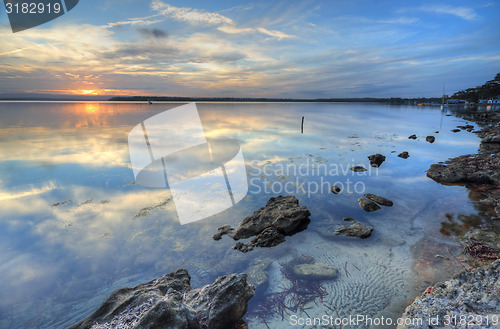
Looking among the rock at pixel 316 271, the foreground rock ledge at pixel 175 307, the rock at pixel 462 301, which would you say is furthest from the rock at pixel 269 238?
the rock at pixel 462 301

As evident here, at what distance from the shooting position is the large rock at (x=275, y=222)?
9.10 meters

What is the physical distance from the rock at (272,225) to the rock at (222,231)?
1.25ft

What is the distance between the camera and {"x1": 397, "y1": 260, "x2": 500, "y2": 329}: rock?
13.2 feet

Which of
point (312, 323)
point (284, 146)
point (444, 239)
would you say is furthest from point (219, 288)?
point (284, 146)

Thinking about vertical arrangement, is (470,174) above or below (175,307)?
below

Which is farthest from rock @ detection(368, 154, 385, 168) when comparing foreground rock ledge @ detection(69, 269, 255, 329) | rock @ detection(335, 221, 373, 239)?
foreground rock ledge @ detection(69, 269, 255, 329)

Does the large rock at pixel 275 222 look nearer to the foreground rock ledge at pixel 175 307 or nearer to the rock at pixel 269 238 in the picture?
the rock at pixel 269 238

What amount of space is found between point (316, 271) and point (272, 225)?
106 inches

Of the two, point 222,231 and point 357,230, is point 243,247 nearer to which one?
point 222,231

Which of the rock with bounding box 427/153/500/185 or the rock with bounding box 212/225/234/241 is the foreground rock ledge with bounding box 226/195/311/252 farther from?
the rock with bounding box 427/153/500/185

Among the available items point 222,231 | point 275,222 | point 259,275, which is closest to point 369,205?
point 275,222

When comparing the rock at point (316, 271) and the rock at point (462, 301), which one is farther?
the rock at point (316, 271)

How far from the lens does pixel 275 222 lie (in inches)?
368

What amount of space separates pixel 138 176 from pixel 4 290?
1005 centimetres
